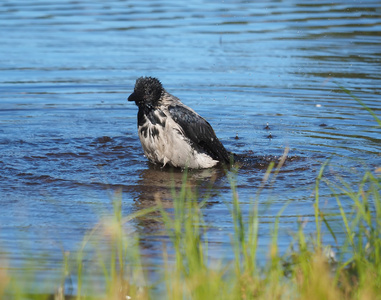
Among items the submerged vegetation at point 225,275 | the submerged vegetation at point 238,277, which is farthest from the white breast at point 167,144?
the submerged vegetation at point 238,277

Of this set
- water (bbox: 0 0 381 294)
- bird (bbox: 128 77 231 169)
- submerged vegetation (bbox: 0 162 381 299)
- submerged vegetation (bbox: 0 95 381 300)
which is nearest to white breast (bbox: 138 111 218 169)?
bird (bbox: 128 77 231 169)

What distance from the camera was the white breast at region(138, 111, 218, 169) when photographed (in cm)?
730

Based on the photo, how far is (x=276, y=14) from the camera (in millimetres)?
16891

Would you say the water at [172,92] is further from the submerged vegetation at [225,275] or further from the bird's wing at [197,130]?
the submerged vegetation at [225,275]

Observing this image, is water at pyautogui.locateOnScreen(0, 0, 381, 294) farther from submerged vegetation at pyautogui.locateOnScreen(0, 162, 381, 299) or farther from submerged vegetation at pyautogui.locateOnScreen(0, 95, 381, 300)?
submerged vegetation at pyautogui.locateOnScreen(0, 162, 381, 299)

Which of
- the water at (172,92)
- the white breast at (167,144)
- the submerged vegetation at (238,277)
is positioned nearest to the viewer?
the submerged vegetation at (238,277)

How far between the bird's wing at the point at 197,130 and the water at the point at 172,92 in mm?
316

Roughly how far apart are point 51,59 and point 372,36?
6478mm

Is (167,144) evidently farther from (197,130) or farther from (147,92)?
(147,92)

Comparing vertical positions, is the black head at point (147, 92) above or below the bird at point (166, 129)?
above

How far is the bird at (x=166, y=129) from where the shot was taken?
731 centimetres

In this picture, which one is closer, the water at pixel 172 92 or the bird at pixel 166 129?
the water at pixel 172 92

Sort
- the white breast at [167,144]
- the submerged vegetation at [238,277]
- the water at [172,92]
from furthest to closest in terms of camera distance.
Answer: the white breast at [167,144]
the water at [172,92]
the submerged vegetation at [238,277]

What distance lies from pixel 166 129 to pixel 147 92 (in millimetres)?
445
